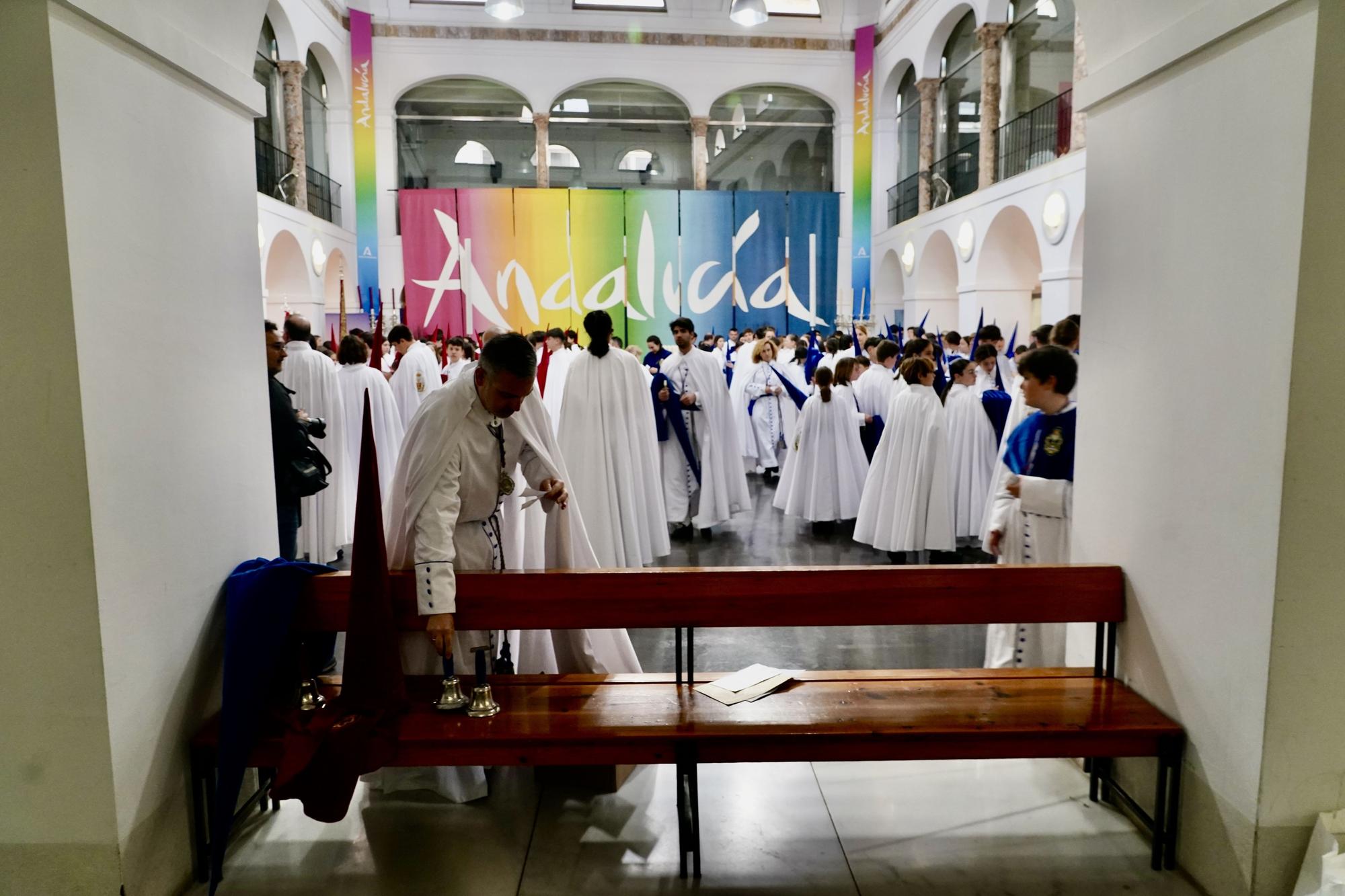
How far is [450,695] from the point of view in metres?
2.79

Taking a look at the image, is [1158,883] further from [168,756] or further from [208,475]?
[208,475]

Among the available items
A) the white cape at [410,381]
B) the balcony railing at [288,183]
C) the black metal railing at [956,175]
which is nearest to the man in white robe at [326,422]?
the white cape at [410,381]

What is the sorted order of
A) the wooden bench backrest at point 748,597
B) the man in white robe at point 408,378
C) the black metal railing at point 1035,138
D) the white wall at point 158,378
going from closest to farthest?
the white wall at point 158,378
the wooden bench backrest at point 748,597
the man in white robe at point 408,378
the black metal railing at point 1035,138

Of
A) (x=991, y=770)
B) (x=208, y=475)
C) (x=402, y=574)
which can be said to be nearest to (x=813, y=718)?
(x=991, y=770)

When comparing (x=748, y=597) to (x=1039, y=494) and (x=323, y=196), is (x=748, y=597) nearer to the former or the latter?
(x=1039, y=494)

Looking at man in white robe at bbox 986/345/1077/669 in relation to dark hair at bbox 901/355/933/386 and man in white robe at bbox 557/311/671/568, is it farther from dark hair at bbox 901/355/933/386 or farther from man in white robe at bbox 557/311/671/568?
man in white robe at bbox 557/311/671/568

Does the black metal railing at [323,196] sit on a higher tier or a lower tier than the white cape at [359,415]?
higher

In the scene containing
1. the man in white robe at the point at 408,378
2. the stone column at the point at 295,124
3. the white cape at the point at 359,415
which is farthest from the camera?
the stone column at the point at 295,124

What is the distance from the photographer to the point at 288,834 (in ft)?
9.57

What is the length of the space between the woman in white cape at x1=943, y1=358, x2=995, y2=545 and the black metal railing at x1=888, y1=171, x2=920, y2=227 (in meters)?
11.0

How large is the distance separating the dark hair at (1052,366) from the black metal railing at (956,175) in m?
13.0

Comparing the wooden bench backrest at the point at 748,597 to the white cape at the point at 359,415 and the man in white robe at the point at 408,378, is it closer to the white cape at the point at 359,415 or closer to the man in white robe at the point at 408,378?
the white cape at the point at 359,415

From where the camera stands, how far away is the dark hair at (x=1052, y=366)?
3.41m

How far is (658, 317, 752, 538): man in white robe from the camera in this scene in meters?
6.89
